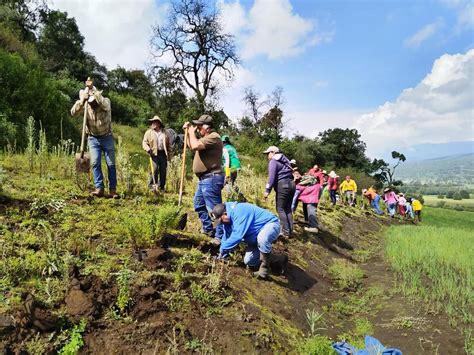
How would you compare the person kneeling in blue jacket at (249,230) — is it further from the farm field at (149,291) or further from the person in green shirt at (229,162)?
the person in green shirt at (229,162)

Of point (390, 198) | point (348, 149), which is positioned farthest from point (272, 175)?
point (348, 149)

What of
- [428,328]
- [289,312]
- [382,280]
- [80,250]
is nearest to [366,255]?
[382,280]

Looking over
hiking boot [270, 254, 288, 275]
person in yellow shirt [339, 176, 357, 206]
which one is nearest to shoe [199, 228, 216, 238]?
hiking boot [270, 254, 288, 275]

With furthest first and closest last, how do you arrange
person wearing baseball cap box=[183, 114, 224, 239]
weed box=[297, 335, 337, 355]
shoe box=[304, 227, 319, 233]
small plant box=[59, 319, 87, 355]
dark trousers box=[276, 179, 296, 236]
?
shoe box=[304, 227, 319, 233] < dark trousers box=[276, 179, 296, 236] < person wearing baseball cap box=[183, 114, 224, 239] < weed box=[297, 335, 337, 355] < small plant box=[59, 319, 87, 355]

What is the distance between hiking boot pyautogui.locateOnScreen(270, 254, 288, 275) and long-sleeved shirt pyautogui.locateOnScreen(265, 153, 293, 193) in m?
1.83

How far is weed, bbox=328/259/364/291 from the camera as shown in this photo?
20.9 ft

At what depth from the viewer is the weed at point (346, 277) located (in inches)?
251

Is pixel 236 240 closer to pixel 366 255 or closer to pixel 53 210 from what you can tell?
pixel 53 210

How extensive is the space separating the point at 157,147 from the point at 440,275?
6146mm

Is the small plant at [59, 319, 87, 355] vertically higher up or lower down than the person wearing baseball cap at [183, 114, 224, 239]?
lower down

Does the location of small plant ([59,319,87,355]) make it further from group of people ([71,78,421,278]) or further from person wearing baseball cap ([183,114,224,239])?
person wearing baseball cap ([183,114,224,239])

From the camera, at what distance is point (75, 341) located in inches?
107

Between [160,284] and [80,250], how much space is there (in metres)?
1.03

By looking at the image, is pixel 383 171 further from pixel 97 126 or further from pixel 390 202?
pixel 97 126
